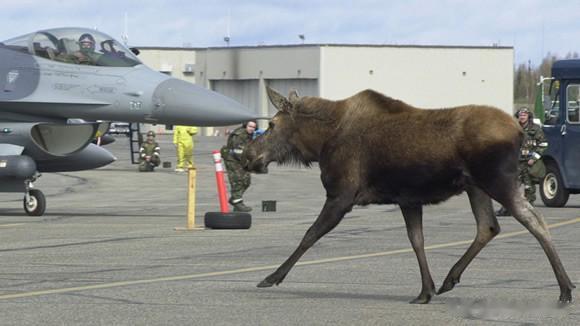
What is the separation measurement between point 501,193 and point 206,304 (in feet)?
8.01

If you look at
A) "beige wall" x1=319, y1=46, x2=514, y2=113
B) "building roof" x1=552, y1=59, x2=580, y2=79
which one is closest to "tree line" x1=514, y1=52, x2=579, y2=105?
"beige wall" x1=319, y1=46, x2=514, y2=113

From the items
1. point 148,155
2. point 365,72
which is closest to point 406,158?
point 148,155

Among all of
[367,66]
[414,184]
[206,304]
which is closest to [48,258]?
[206,304]

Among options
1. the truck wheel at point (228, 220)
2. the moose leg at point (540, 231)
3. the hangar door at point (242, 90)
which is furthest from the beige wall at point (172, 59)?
the moose leg at point (540, 231)

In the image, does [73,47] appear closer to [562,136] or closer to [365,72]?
[562,136]

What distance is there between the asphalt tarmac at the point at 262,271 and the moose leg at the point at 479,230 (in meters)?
0.17

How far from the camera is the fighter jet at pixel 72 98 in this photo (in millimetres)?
21531

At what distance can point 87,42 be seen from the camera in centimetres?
2184

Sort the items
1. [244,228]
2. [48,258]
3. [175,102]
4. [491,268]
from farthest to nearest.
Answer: [175,102] → [244,228] → [48,258] → [491,268]

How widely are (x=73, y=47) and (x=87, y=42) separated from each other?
0.24 m

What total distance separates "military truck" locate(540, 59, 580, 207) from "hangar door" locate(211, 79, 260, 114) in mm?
55987

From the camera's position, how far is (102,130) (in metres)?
22.5

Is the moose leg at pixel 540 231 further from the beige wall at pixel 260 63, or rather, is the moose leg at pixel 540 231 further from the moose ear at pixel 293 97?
the beige wall at pixel 260 63

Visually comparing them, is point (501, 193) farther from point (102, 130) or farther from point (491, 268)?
point (102, 130)
